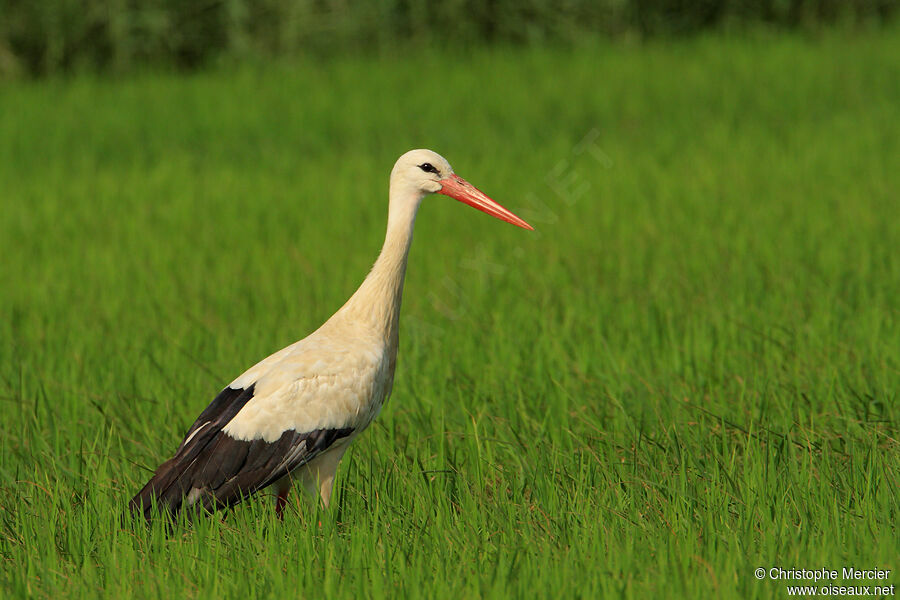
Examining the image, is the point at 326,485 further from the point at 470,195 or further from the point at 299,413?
the point at 470,195

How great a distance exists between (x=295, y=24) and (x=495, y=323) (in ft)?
45.1

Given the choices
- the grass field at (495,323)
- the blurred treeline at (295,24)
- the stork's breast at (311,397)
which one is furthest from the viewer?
the blurred treeline at (295,24)

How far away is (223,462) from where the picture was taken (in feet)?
13.6

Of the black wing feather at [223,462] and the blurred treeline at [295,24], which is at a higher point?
the blurred treeline at [295,24]

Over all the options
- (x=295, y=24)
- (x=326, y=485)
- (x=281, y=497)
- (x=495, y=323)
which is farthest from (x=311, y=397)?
(x=295, y=24)

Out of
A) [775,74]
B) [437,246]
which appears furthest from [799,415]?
[775,74]

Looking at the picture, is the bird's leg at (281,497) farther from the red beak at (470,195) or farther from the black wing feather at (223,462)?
the red beak at (470,195)

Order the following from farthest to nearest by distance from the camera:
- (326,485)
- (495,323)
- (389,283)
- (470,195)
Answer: (495,323) < (470,195) < (389,283) < (326,485)

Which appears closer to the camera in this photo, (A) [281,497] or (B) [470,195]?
(A) [281,497]

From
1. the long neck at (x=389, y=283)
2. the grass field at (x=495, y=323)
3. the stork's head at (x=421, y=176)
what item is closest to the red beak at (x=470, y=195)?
the stork's head at (x=421, y=176)

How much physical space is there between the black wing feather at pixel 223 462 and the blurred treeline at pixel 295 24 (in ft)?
51.4

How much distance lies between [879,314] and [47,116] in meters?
11.2

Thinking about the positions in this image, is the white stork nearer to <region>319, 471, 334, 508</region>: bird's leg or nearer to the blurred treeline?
<region>319, 471, 334, 508</region>: bird's leg

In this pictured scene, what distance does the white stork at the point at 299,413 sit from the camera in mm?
4152
